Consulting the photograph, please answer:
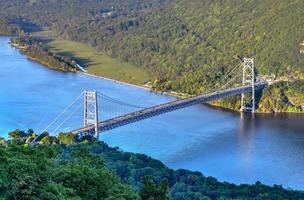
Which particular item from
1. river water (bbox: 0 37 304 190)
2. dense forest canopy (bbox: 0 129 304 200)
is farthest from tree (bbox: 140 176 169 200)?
river water (bbox: 0 37 304 190)

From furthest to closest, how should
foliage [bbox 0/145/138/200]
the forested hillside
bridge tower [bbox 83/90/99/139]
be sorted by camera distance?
the forested hillside < bridge tower [bbox 83/90/99/139] < foliage [bbox 0/145/138/200]

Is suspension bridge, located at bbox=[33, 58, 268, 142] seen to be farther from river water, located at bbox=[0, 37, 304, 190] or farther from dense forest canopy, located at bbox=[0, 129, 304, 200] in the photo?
dense forest canopy, located at bbox=[0, 129, 304, 200]

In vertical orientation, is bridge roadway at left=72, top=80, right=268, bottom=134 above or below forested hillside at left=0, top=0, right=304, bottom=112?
below

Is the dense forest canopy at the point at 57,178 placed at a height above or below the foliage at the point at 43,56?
below

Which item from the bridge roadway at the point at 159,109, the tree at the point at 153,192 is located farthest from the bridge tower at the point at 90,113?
the tree at the point at 153,192

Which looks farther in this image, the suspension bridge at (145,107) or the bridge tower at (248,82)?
the bridge tower at (248,82)

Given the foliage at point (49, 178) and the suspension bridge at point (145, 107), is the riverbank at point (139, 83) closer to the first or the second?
the suspension bridge at point (145, 107)

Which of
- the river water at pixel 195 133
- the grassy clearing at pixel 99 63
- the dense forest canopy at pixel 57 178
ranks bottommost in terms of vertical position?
the river water at pixel 195 133
